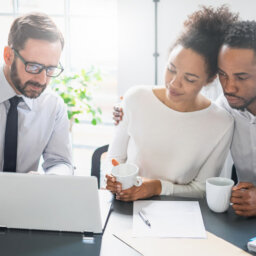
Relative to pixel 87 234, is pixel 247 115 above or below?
above

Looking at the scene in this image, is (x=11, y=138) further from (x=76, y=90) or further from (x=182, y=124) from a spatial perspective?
(x=76, y=90)

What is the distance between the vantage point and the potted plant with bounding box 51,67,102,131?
9.57 ft

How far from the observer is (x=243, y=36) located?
1.30 m

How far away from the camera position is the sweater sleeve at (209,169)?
55.7 inches

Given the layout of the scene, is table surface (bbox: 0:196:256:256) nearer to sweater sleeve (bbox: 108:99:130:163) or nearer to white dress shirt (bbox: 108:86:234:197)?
white dress shirt (bbox: 108:86:234:197)

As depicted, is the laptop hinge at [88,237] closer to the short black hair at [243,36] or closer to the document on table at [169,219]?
the document on table at [169,219]

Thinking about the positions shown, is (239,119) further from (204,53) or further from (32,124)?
(32,124)

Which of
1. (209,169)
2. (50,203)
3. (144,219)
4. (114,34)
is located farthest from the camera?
(114,34)

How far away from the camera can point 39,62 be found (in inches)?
60.2

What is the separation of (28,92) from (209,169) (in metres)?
0.81

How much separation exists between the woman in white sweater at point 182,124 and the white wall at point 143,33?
129 centimetres

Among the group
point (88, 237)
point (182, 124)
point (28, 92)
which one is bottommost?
point (88, 237)

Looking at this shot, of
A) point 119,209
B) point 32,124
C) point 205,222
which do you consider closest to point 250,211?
point 205,222

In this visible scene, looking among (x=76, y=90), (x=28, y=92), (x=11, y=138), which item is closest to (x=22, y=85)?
(x=28, y=92)
